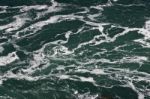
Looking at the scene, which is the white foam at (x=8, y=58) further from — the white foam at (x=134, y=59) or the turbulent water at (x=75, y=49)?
the white foam at (x=134, y=59)

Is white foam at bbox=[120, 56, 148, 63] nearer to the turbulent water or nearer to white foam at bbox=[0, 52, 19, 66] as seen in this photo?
the turbulent water

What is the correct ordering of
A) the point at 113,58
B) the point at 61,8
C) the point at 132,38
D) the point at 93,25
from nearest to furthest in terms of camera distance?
1. the point at 113,58
2. the point at 132,38
3. the point at 93,25
4. the point at 61,8

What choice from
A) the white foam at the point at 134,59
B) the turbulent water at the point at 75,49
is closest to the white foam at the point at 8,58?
the turbulent water at the point at 75,49

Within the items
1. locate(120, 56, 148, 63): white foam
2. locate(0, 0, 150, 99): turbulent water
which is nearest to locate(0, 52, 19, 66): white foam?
locate(0, 0, 150, 99): turbulent water

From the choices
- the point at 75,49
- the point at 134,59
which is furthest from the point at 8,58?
the point at 134,59

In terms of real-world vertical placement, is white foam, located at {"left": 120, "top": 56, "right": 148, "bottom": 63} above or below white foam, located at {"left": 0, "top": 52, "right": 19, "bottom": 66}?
below

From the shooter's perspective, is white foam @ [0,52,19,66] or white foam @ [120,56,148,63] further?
white foam @ [0,52,19,66]

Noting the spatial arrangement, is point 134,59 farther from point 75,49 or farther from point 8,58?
point 8,58

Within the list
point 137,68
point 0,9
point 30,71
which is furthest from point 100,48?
point 0,9

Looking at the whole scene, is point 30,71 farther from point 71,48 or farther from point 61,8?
point 61,8
